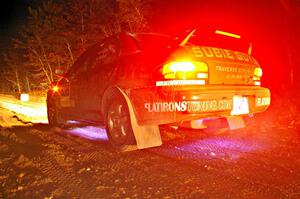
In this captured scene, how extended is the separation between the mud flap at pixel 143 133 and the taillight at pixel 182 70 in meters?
0.75

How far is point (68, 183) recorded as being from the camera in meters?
3.02

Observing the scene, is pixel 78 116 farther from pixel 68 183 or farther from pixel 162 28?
pixel 162 28

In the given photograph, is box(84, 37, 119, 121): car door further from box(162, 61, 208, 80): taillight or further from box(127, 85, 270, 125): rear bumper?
box(162, 61, 208, 80): taillight

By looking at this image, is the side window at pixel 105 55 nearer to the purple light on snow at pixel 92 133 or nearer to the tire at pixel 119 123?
the tire at pixel 119 123

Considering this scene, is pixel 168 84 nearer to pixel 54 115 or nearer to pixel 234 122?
pixel 234 122

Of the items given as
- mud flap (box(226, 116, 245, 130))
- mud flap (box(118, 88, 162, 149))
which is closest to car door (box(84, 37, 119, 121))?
mud flap (box(118, 88, 162, 149))

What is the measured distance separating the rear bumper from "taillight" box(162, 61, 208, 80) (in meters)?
0.15

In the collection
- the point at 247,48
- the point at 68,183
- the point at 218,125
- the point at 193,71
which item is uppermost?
the point at 247,48

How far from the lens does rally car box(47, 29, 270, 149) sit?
11.6 feet

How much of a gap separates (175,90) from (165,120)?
42 centimetres

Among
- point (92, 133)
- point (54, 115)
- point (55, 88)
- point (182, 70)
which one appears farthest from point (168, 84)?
point (54, 115)

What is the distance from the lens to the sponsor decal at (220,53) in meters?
3.75

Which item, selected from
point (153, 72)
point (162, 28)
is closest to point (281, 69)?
point (162, 28)

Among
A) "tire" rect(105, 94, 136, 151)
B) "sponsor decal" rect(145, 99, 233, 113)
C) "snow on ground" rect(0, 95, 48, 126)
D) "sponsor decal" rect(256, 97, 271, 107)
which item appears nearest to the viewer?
"sponsor decal" rect(145, 99, 233, 113)
